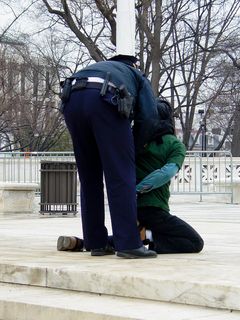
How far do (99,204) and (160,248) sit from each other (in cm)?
70

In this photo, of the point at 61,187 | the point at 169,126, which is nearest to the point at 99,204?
the point at 169,126

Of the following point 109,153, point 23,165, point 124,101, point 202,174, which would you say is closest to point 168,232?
point 109,153

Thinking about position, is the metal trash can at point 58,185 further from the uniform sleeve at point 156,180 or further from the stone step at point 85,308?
the stone step at point 85,308

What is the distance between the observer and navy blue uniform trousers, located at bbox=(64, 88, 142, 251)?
6.16m

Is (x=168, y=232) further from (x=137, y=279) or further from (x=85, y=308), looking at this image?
(x=85, y=308)

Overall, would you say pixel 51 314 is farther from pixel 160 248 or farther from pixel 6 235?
pixel 6 235

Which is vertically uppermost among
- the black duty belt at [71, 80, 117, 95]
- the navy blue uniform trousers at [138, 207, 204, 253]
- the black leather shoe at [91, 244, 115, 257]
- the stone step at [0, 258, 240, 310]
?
the black duty belt at [71, 80, 117, 95]

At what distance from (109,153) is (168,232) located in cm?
100

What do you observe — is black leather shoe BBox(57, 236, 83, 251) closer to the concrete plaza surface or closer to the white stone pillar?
the concrete plaza surface

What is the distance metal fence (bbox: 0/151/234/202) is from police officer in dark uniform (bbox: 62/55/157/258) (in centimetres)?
1520

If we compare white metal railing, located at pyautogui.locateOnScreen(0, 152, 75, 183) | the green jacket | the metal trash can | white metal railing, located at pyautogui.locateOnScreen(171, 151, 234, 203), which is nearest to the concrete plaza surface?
the green jacket

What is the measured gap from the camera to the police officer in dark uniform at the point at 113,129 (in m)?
6.14

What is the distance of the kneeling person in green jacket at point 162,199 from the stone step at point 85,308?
1.32 metres

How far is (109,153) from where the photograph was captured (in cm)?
620
